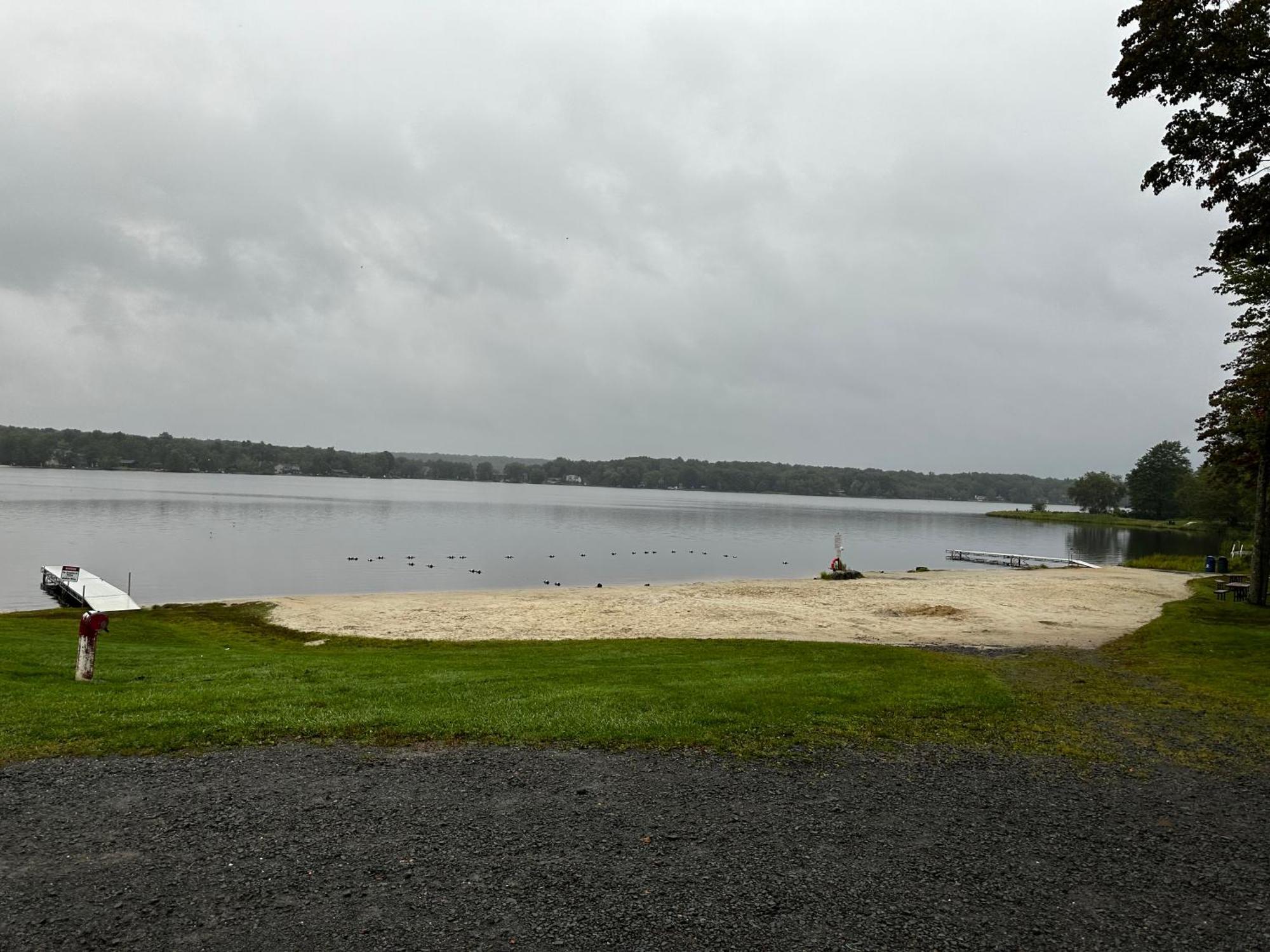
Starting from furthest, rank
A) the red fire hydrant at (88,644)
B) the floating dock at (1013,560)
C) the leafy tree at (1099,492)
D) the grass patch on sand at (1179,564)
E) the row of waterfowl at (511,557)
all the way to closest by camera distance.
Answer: the leafy tree at (1099,492) → the floating dock at (1013,560) → the row of waterfowl at (511,557) → the grass patch on sand at (1179,564) → the red fire hydrant at (88,644)

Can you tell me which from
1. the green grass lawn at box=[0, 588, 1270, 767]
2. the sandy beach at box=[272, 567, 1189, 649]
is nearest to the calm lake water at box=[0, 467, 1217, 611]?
the sandy beach at box=[272, 567, 1189, 649]

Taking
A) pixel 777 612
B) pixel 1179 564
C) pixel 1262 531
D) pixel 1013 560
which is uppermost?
A: pixel 1262 531

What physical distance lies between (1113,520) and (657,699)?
164 meters

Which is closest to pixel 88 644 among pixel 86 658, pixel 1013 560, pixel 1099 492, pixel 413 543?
pixel 86 658

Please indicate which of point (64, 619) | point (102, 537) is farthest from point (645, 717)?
point (102, 537)

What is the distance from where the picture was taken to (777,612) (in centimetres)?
2828

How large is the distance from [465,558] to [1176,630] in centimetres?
4719

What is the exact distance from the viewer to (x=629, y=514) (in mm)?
132875

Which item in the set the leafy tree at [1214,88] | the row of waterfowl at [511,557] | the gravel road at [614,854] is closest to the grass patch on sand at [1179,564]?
the row of waterfowl at [511,557]

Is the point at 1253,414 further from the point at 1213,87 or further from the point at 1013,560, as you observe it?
the point at 1013,560

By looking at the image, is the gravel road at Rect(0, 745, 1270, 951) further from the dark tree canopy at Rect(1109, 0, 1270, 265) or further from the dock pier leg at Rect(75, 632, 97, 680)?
the dark tree canopy at Rect(1109, 0, 1270, 265)

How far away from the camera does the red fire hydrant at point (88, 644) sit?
10.9 m

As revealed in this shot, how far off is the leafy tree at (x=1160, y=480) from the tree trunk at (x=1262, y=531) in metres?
121

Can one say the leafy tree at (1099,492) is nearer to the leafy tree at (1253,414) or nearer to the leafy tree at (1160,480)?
the leafy tree at (1160,480)
